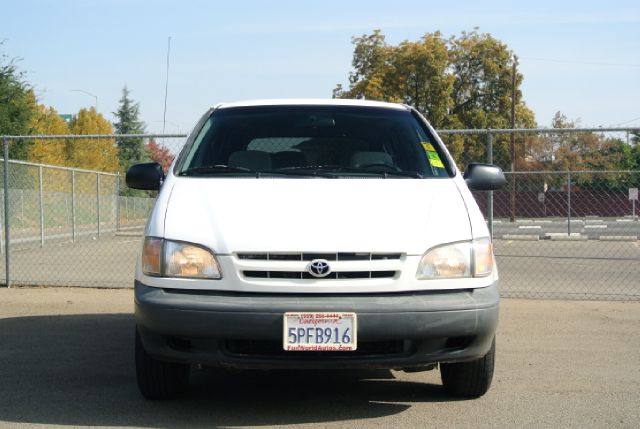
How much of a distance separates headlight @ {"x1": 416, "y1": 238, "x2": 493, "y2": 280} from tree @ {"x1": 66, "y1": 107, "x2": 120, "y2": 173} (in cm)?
3835

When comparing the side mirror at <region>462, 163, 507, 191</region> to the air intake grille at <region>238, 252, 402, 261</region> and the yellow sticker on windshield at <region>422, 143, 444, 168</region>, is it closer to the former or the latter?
the yellow sticker on windshield at <region>422, 143, 444, 168</region>

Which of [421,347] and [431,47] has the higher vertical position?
[431,47]

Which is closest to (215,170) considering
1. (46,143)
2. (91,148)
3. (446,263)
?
(446,263)

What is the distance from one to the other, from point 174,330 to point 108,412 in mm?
817

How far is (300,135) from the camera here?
19.3 ft

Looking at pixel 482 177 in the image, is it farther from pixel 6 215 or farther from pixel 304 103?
pixel 6 215

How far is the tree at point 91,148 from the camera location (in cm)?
4225

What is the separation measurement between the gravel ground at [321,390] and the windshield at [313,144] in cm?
133

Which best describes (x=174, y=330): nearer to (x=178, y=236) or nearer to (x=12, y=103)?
(x=178, y=236)

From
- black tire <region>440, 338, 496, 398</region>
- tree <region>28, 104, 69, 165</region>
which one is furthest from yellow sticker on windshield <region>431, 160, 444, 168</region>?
tree <region>28, 104, 69, 165</region>

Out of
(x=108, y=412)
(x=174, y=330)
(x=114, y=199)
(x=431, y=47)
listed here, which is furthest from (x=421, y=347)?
(x=431, y=47)

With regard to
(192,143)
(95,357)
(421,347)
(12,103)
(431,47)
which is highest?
(431,47)

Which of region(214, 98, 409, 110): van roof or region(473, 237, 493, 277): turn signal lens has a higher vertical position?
region(214, 98, 409, 110): van roof

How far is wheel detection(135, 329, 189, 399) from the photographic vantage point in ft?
15.5
